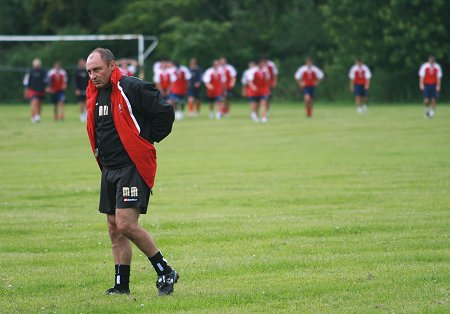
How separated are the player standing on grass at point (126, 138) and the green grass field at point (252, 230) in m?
0.63

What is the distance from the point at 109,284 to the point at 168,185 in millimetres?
9001

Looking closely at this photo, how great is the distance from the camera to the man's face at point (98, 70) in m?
8.46

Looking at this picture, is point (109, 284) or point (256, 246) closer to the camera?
point (109, 284)

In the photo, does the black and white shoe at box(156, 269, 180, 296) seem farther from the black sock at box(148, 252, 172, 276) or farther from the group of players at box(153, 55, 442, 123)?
the group of players at box(153, 55, 442, 123)

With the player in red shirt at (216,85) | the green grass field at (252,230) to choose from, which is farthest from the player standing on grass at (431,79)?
the green grass field at (252,230)

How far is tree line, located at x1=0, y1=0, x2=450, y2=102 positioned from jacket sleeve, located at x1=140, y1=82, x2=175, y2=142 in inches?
1829

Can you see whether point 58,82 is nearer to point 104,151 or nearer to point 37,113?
point 37,113

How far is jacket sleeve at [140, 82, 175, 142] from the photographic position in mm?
8562

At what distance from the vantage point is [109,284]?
31.0ft

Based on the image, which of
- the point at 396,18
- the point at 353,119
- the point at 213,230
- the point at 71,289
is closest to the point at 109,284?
the point at 71,289

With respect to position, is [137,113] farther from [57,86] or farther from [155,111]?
[57,86]

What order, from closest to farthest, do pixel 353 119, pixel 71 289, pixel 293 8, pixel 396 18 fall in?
pixel 71 289, pixel 353 119, pixel 396 18, pixel 293 8

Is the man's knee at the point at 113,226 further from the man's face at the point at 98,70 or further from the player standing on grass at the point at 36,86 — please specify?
the player standing on grass at the point at 36,86

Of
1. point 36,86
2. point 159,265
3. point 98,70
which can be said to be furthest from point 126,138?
point 36,86
